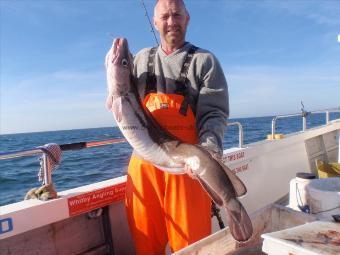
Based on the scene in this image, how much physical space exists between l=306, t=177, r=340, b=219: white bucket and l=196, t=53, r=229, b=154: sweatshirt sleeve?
5.63 feet

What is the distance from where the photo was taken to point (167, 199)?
3.09 m

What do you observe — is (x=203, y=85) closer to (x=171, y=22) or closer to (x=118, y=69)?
(x=171, y=22)

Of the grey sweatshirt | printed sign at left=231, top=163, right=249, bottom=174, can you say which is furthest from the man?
printed sign at left=231, top=163, right=249, bottom=174

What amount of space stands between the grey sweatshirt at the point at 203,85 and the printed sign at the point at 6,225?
181 centimetres

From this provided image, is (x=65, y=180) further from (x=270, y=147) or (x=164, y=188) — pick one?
(x=164, y=188)

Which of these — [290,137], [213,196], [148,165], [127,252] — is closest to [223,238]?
[213,196]

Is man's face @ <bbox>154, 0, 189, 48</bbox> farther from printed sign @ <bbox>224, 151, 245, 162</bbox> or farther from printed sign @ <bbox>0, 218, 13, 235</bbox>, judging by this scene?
printed sign @ <bbox>224, 151, 245, 162</bbox>

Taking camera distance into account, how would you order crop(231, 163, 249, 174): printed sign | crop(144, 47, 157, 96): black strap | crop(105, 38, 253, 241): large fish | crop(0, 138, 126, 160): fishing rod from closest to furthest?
crop(105, 38, 253, 241): large fish → crop(0, 138, 126, 160): fishing rod → crop(144, 47, 157, 96): black strap → crop(231, 163, 249, 174): printed sign

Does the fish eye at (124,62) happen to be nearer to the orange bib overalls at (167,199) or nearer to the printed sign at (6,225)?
the orange bib overalls at (167,199)

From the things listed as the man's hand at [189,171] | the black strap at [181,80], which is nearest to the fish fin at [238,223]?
the man's hand at [189,171]

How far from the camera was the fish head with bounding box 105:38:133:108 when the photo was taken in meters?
3.19

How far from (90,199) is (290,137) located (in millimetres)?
4812

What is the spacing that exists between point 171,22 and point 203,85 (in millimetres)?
672

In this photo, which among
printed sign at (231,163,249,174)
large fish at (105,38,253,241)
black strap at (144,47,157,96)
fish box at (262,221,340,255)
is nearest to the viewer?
fish box at (262,221,340,255)
